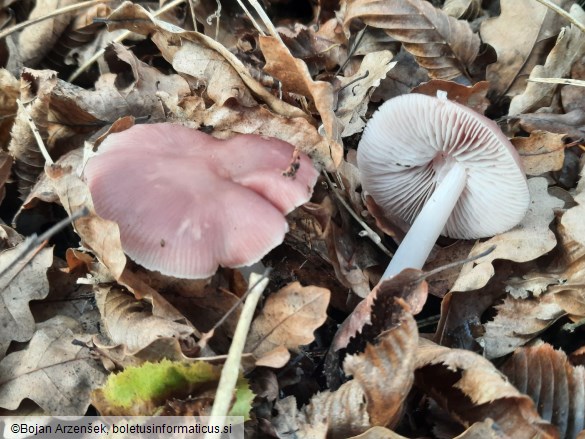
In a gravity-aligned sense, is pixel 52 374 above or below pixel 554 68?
below

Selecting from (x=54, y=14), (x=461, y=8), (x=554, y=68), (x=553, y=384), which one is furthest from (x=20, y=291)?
(x=554, y=68)

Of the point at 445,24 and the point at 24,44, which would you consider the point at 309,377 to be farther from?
the point at 24,44

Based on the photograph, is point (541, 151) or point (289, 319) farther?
point (541, 151)

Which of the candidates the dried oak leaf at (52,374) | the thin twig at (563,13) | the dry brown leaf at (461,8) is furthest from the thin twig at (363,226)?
the thin twig at (563,13)

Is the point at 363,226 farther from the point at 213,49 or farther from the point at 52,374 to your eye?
the point at 52,374

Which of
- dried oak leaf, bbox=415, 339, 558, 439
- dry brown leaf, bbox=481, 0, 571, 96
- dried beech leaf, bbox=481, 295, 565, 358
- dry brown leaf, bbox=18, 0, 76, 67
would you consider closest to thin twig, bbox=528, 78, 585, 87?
dry brown leaf, bbox=481, 0, 571, 96

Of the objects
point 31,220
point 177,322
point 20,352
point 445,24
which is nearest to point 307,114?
point 445,24

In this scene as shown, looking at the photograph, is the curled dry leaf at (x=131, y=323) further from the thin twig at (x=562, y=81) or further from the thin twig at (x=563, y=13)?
the thin twig at (x=563, y=13)

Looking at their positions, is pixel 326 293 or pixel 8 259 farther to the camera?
pixel 8 259
